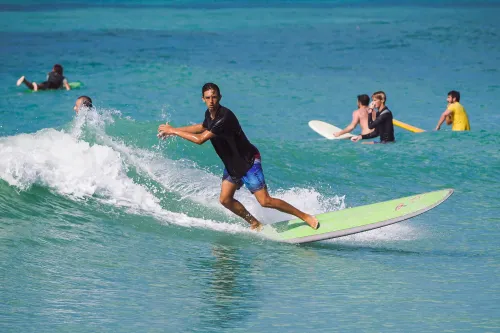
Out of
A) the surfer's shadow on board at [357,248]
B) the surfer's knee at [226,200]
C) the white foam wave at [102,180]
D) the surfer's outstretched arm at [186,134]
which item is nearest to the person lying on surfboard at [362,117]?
the white foam wave at [102,180]

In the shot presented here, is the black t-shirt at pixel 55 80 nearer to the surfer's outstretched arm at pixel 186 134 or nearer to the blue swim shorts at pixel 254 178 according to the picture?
the blue swim shorts at pixel 254 178

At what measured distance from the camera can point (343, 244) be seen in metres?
9.31

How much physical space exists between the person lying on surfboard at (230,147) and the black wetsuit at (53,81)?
16.5 metres

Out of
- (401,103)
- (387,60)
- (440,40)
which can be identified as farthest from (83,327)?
(440,40)

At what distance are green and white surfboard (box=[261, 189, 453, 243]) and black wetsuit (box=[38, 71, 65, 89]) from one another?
53.9 feet

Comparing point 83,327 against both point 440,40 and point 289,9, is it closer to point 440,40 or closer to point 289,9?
point 440,40

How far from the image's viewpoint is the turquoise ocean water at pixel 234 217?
7.03 m

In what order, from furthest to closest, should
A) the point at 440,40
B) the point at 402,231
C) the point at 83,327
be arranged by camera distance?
the point at 440,40 → the point at 402,231 → the point at 83,327

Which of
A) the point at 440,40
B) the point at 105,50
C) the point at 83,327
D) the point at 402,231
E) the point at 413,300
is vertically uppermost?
the point at 440,40

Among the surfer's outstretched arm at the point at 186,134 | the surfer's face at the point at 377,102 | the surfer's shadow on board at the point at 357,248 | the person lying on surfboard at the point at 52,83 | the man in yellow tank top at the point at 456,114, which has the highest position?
the person lying on surfboard at the point at 52,83

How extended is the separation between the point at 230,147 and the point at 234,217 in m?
1.67

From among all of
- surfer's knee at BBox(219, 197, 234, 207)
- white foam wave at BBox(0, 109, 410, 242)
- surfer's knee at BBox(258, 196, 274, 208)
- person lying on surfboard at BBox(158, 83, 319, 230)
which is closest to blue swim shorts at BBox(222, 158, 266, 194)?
person lying on surfboard at BBox(158, 83, 319, 230)

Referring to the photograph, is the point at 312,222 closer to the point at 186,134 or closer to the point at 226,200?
the point at 226,200

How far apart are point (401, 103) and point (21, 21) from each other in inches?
1233
